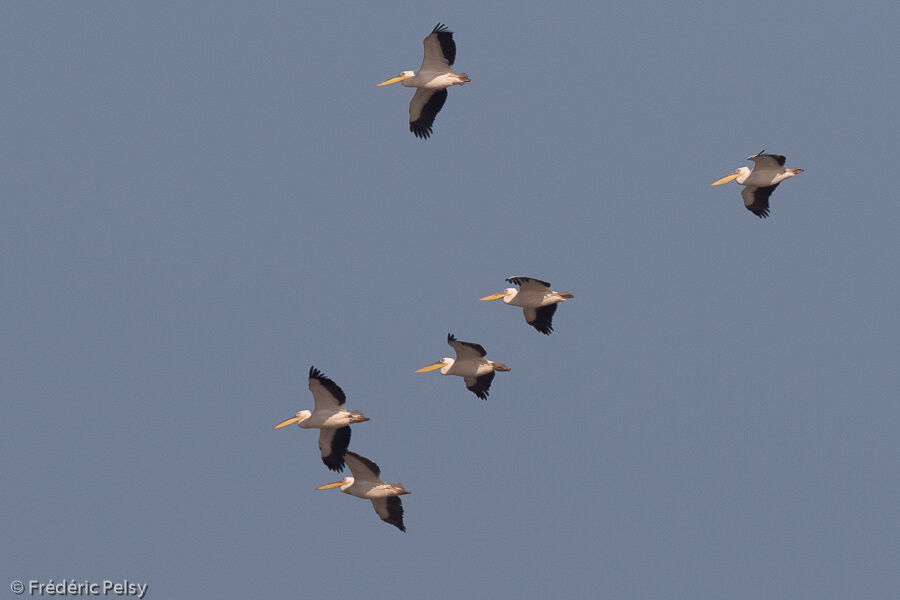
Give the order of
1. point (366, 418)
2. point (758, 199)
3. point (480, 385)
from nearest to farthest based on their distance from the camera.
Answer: point (366, 418)
point (480, 385)
point (758, 199)

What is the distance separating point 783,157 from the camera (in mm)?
35844

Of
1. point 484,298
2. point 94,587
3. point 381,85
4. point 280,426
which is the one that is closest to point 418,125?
point 381,85

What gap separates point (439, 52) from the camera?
34.9 metres

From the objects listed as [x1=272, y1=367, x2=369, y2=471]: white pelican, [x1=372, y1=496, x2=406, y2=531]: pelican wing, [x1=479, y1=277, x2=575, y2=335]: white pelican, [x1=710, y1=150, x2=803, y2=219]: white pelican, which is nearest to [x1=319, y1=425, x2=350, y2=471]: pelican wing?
[x1=272, y1=367, x2=369, y2=471]: white pelican

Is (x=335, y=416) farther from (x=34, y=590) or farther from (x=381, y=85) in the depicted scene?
(x=34, y=590)

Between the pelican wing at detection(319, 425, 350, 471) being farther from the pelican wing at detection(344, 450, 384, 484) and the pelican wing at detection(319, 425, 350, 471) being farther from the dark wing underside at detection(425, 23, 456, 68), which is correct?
the dark wing underside at detection(425, 23, 456, 68)

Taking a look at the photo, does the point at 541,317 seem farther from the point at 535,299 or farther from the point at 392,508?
the point at 392,508

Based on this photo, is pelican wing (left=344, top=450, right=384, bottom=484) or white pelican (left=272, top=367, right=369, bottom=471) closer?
white pelican (left=272, top=367, right=369, bottom=471)

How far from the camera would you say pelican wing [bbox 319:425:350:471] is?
34406 millimetres

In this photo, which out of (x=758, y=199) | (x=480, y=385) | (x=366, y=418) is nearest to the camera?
(x=366, y=418)

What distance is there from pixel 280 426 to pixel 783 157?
32.6 ft

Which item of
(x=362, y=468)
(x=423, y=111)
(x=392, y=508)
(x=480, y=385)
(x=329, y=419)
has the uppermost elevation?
(x=423, y=111)

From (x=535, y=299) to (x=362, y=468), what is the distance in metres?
4.14

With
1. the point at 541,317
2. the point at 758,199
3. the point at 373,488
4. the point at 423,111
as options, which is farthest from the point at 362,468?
the point at 758,199
